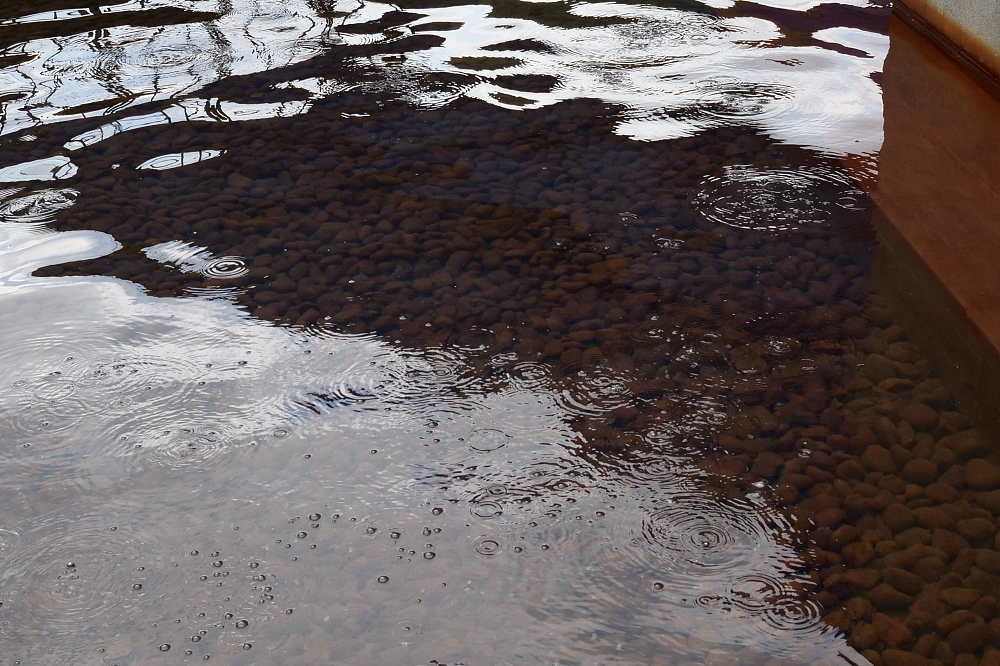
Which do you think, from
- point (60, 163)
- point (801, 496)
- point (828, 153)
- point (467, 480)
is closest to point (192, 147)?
point (60, 163)

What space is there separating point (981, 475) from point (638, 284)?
0.97 m

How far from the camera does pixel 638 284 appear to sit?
8.06 ft

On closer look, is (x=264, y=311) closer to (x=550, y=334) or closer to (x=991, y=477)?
(x=550, y=334)

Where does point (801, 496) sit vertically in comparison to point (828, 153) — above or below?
below

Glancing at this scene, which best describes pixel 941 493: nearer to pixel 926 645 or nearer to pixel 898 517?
pixel 898 517

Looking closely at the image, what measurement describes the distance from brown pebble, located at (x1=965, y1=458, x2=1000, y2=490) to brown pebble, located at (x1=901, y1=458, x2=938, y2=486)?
0.22 feet

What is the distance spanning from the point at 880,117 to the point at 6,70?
367 centimetres

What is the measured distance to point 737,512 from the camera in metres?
1.80

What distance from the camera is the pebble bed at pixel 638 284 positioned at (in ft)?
5.77

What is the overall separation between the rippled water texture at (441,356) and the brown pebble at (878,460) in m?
0.03

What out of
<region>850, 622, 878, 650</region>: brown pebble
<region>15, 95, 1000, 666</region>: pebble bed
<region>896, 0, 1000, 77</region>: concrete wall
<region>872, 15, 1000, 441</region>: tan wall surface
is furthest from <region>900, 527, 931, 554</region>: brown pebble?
<region>896, 0, 1000, 77</region>: concrete wall

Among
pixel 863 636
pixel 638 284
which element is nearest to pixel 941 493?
pixel 863 636

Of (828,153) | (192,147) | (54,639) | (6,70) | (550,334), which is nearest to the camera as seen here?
(54,639)

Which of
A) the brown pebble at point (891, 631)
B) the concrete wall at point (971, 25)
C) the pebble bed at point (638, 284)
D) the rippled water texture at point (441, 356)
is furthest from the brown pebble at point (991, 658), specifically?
the concrete wall at point (971, 25)
